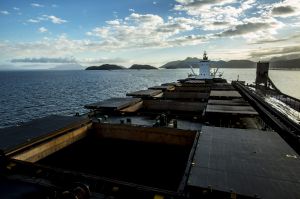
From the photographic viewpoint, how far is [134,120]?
34.7 m

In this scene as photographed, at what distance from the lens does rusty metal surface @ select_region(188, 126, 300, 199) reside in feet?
36.5

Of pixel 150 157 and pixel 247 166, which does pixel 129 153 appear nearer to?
pixel 150 157

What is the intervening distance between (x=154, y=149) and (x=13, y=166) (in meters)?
16.4

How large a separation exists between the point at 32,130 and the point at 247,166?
2063 centimetres

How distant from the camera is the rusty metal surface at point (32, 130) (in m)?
20.1

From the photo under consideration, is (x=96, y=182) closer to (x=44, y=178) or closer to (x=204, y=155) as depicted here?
(x=44, y=178)

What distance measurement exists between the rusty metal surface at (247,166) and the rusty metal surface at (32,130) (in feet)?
50.0

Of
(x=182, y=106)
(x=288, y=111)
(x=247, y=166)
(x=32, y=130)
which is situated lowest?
(x=288, y=111)

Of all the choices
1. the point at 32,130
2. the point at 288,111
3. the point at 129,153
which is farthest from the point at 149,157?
the point at 288,111

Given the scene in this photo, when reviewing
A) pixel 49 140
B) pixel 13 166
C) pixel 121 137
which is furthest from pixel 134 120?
pixel 13 166

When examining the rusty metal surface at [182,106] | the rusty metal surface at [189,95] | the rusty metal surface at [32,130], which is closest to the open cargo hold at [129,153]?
the rusty metal surface at [32,130]

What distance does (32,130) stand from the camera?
23.8 meters

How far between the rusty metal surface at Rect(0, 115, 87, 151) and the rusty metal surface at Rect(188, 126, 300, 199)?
1524 cm

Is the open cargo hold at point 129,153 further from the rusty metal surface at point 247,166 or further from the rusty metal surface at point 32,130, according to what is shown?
the rusty metal surface at point 247,166
